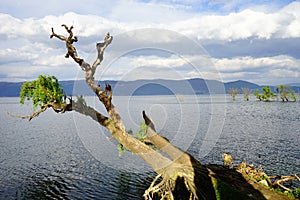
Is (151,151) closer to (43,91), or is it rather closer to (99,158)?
(43,91)

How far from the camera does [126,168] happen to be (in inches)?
1271

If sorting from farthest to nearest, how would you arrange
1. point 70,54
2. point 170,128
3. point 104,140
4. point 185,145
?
point 170,128 → point 104,140 → point 185,145 → point 70,54

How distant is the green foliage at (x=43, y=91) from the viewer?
21422 mm

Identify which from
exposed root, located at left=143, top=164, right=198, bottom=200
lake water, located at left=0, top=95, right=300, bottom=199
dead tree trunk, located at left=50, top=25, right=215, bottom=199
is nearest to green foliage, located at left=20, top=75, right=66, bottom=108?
dead tree trunk, located at left=50, top=25, right=215, bottom=199

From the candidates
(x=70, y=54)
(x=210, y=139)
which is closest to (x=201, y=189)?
(x=70, y=54)

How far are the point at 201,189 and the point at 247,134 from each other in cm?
4044

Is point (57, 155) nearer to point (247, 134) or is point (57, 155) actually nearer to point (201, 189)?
point (201, 189)

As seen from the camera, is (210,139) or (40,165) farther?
(210,139)

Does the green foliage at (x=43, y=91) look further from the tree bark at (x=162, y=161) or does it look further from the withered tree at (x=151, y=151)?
the tree bark at (x=162, y=161)

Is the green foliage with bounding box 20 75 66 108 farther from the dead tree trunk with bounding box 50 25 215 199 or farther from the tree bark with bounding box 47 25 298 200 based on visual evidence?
the dead tree trunk with bounding box 50 25 215 199

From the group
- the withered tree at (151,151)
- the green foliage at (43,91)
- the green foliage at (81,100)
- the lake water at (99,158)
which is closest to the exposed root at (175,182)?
the withered tree at (151,151)

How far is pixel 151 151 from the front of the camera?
20.5 meters

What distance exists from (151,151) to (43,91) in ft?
32.6

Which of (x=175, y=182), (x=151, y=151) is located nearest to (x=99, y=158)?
(x=151, y=151)
